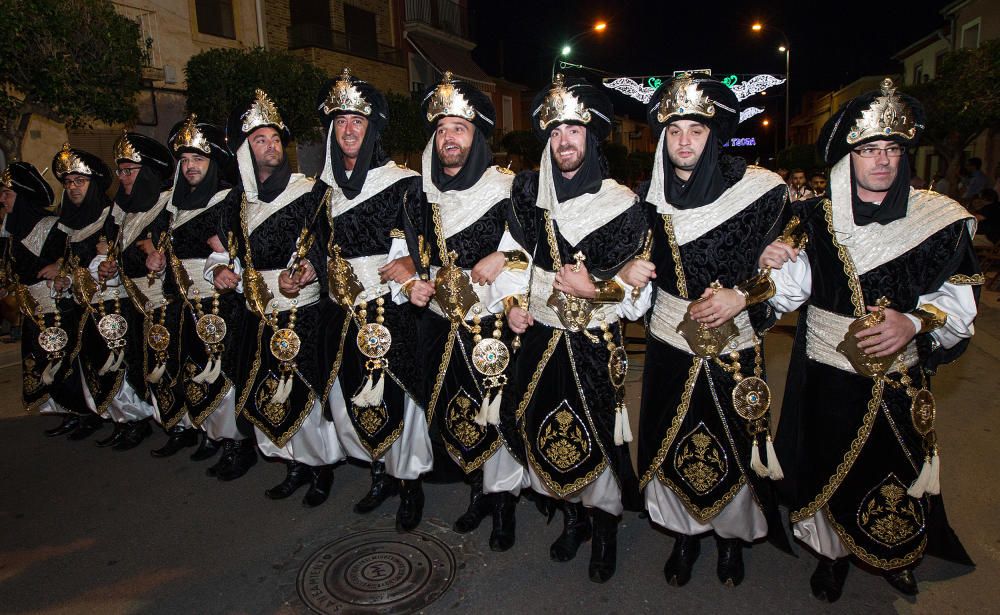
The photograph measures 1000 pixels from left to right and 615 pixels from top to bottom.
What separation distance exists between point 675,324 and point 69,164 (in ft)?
15.6

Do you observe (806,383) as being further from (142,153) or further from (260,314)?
(142,153)

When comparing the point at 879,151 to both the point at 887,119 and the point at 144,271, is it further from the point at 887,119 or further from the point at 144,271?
the point at 144,271

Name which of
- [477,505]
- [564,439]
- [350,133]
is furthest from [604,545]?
[350,133]

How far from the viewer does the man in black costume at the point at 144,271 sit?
15.0 feet

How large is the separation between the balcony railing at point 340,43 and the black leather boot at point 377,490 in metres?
17.3

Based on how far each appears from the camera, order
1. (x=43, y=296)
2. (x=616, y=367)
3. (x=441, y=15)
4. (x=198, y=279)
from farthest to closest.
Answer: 1. (x=441, y=15)
2. (x=43, y=296)
3. (x=198, y=279)
4. (x=616, y=367)

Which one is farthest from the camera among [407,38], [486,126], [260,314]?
[407,38]

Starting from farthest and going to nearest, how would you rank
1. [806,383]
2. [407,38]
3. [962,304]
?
1. [407,38]
2. [806,383]
3. [962,304]

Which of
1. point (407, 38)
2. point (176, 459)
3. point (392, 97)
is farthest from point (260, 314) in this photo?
point (407, 38)

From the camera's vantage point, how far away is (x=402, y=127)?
1798cm

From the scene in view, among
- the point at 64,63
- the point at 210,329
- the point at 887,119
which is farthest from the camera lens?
the point at 64,63

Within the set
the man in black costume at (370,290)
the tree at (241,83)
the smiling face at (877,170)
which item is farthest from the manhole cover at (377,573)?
the tree at (241,83)

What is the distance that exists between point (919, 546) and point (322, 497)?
317 cm

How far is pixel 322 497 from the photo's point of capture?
3.96 meters
